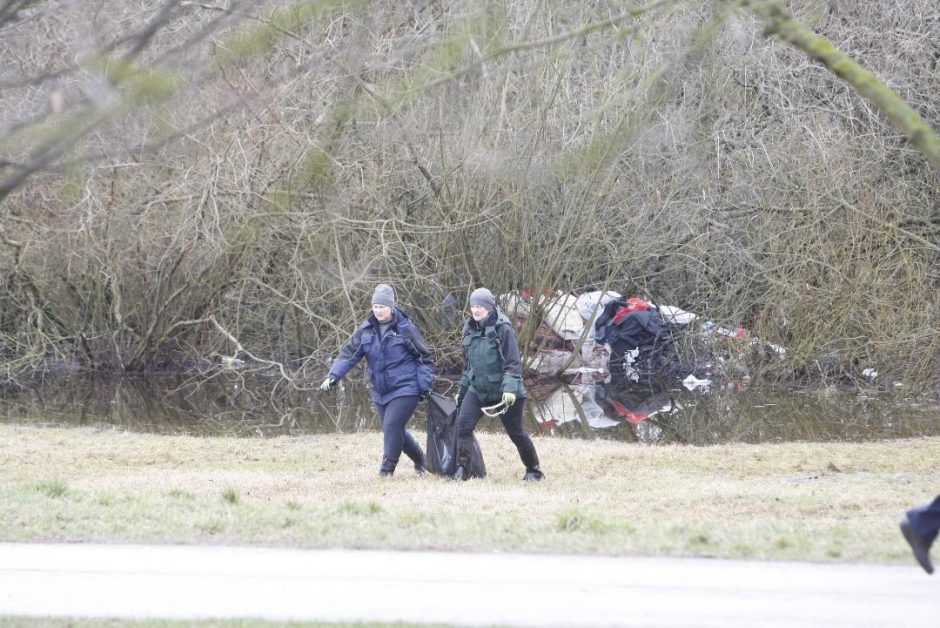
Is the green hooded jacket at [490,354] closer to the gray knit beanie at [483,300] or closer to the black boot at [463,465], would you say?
the gray knit beanie at [483,300]

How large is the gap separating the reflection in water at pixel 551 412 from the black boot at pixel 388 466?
6.46 meters

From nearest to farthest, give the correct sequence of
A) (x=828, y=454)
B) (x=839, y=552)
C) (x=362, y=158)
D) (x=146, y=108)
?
(x=146, y=108)
(x=839, y=552)
(x=828, y=454)
(x=362, y=158)

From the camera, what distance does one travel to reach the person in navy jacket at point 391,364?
35.0ft

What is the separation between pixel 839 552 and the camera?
6.98 metres

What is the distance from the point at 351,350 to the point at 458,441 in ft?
4.20

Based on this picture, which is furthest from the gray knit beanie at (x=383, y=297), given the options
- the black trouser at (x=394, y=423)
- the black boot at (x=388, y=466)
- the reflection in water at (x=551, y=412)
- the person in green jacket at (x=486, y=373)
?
the reflection in water at (x=551, y=412)

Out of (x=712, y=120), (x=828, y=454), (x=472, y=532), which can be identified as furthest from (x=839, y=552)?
(x=712, y=120)

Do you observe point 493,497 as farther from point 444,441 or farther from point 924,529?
point 924,529

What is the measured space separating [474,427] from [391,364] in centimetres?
93

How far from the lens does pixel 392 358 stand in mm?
10680

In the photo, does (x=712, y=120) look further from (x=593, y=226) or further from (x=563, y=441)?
(x=563, y=441)

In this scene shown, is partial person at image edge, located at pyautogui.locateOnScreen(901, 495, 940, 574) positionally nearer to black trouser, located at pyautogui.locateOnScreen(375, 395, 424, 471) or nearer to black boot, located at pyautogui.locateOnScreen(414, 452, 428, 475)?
black trouser, located at pyautogui.locateOnScreen(375, 395, 424, 471)

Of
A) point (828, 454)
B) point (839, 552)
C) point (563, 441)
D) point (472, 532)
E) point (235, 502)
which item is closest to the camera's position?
point (839, 552)

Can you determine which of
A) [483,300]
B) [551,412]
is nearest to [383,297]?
[483,300]
